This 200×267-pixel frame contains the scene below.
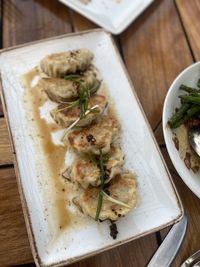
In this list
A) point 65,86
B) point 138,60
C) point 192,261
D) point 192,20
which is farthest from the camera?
point 192,20

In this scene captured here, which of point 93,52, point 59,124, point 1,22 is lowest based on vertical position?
point 1,22

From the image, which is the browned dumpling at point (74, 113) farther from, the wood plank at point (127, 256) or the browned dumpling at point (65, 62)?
the wood plank at point (127, 256)

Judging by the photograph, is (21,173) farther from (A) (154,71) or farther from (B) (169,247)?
(A) (154,71)

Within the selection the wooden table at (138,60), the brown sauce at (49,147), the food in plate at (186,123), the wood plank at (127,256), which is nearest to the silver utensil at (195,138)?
the food in plate at (186,123)

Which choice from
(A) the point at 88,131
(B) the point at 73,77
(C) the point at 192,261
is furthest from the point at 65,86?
(C) the point at 192,261

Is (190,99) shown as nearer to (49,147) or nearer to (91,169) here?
(91,169)

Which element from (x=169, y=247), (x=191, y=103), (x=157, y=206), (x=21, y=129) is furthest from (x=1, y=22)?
(x=169, y=247)
